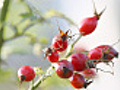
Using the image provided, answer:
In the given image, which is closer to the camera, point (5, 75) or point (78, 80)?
point (78, 80)

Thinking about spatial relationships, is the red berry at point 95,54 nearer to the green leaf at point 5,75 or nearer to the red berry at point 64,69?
the red berry at point 64,69

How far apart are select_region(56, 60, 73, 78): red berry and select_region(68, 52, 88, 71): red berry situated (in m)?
0.01

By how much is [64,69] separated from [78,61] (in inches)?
1.3

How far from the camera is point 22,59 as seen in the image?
2.05 metres

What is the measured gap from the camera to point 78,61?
1.49 feet

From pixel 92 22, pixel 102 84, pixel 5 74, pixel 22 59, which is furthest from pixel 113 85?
pixel 92 22

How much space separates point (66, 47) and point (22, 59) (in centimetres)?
159

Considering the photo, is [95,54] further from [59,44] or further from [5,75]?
[5,75]

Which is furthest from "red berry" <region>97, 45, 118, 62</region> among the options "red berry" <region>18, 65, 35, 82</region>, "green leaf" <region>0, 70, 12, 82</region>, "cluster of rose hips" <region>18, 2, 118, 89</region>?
"green leaf" <region>0, 70, 12, 82</region>

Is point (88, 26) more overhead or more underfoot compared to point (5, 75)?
more overhead

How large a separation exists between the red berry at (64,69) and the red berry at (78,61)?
1 cm

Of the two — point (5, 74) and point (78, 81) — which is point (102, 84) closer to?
point (5, 74)

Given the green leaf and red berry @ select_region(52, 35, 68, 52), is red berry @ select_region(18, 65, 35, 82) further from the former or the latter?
the green leaf

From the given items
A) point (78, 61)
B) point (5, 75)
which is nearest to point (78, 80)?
point (78, 61)
